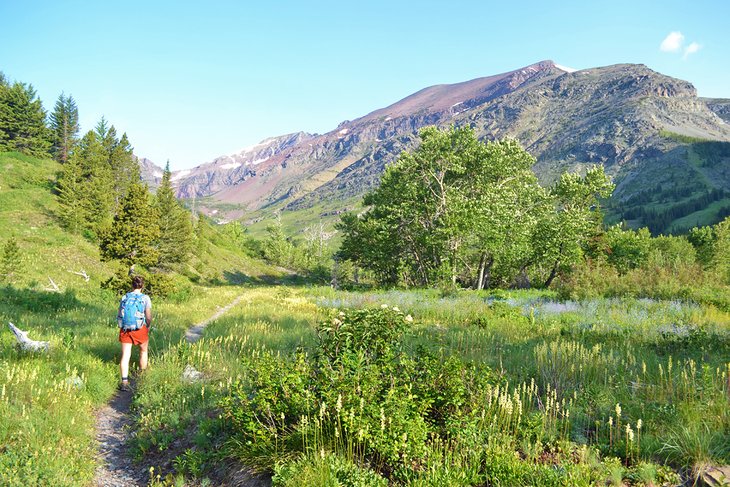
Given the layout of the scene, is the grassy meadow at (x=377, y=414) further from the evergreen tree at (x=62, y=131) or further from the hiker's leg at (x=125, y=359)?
the evergreen tree at (x=62, y=131)

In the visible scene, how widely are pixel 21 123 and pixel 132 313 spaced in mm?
77864

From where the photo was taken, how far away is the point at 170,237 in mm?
48562

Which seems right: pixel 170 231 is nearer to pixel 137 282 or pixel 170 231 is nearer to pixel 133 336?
pixel 137 282

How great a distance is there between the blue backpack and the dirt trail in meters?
1.51

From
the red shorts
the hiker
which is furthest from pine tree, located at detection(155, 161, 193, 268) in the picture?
the red shorts

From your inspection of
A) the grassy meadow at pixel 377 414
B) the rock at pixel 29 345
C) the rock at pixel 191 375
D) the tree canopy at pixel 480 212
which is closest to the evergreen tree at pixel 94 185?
the tree canopy at pixel 480 212

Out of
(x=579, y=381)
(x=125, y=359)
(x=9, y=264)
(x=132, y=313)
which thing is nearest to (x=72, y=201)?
(x=9, y=264)

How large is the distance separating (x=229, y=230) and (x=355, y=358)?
122 metres

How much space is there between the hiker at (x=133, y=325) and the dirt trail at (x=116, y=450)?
2.92ft

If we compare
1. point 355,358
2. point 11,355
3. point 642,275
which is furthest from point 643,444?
point 642,275

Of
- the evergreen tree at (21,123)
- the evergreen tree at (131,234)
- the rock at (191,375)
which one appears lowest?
the rock at (191,375)

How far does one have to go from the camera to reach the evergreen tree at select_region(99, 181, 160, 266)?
22.6 meters

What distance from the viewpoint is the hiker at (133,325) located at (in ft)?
28.5

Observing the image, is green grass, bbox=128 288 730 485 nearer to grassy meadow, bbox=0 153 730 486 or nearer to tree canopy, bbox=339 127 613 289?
grassy meadow, bbox=0 153 730 486
